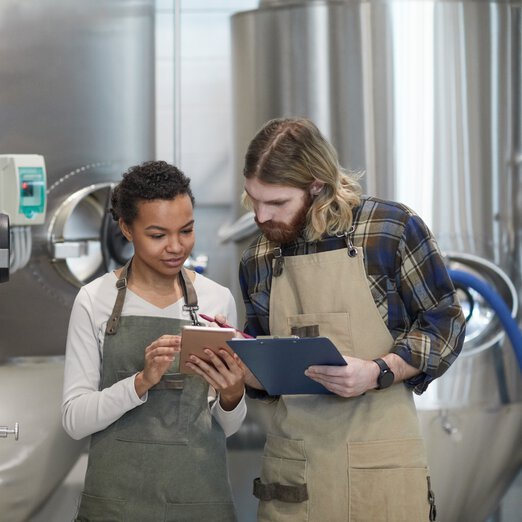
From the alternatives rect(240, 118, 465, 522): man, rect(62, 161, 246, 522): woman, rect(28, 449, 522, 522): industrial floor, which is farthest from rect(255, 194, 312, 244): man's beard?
rect(28, 449, 522, 522): industrial floor

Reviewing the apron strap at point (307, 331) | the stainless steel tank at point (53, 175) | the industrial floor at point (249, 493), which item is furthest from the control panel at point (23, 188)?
the industrial floor at point (249, 493)

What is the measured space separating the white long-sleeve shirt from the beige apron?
0.14m

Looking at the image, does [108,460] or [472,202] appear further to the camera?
[472,202]

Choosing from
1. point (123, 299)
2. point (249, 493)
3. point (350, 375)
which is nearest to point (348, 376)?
point (350, 375)

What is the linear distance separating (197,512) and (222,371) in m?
0.30

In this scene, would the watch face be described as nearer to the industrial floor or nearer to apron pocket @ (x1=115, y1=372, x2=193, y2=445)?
apron pocket @ (x1=115, y1=372, x2=193, y2=445)

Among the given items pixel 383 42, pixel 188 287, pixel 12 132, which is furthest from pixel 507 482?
pixel 12 132

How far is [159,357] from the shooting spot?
1.94m

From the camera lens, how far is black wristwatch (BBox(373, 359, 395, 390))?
2.02 m

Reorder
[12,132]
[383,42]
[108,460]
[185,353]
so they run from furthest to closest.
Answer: [383,42]
[12,132]
[108,460]
[185,353]

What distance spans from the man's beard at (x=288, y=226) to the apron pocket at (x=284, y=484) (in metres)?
0.44

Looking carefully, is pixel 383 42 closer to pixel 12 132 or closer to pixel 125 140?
pixel 125 140

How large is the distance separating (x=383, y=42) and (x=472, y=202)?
59 cm

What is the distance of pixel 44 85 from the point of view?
9.21 feet
